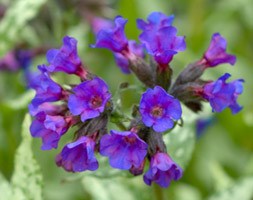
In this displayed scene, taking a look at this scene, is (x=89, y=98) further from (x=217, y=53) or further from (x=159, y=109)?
(x=217, y=53)

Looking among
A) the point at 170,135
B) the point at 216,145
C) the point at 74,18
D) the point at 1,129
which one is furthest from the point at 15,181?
the point at 216,145

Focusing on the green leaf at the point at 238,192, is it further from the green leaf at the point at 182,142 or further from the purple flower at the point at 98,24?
the purple flower at the point at 98,24

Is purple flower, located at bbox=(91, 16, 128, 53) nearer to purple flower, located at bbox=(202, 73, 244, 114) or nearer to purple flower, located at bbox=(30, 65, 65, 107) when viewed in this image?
purple flower, located at bbox=(30, 65, 65, 107)

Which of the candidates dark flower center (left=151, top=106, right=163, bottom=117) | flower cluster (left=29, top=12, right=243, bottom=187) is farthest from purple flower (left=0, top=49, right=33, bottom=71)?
dark flower center (left=151, top=106, right=163, bottom=117)

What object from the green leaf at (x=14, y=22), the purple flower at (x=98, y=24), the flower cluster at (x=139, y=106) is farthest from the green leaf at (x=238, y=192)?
the purple flower at (x=98, y=24)

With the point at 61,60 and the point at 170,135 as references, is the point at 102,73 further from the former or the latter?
the point at 61,60

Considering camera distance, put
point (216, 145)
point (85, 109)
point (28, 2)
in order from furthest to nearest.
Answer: point (216, 145) < point (28, 2) < point (85, 109)
